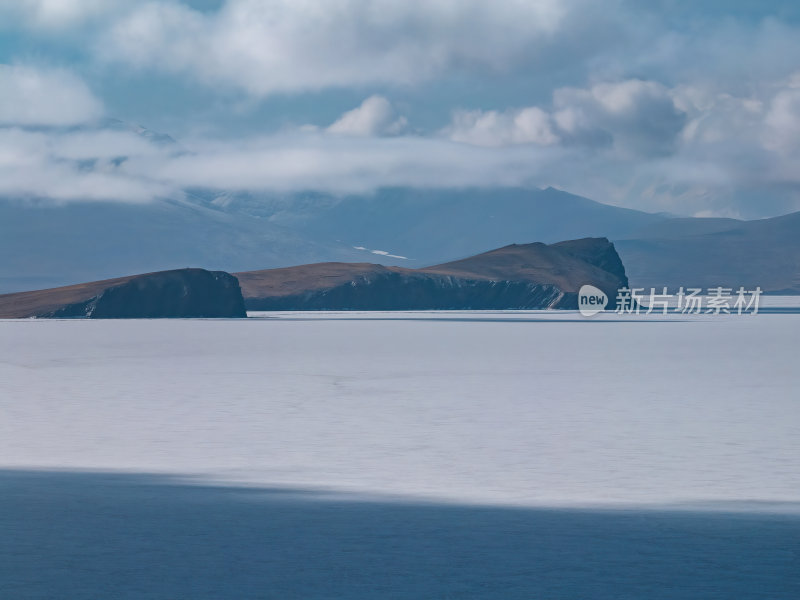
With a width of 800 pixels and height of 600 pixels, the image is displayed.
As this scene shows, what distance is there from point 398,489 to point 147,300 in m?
146

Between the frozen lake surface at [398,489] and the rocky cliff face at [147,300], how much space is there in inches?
4775

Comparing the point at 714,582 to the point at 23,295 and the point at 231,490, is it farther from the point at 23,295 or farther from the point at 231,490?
the point at 23,295

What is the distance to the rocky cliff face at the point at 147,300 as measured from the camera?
520 feet

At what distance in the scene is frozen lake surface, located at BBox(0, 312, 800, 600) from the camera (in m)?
12.7

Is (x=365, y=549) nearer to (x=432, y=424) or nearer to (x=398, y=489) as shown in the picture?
(x=398, y=489)

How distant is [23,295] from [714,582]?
6658 inches

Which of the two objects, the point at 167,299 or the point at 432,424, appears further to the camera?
the point at 167,299

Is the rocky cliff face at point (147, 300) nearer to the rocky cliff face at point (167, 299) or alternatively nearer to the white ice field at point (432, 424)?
the rocky cliff face at point (167, 299)

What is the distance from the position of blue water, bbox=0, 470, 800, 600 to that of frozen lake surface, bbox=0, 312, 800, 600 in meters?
0.04

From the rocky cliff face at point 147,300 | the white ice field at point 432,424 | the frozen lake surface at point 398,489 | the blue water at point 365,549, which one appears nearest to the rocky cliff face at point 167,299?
the rocky cliff face at point 147,300

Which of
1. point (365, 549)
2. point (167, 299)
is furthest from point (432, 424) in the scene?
point (167, 299)

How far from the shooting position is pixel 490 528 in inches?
598

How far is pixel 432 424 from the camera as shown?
2772 centimetres

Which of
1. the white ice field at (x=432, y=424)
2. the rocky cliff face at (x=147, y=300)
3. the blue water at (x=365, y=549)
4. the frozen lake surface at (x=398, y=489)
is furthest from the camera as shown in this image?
the rocky cliff face at (x=147, y=300)
